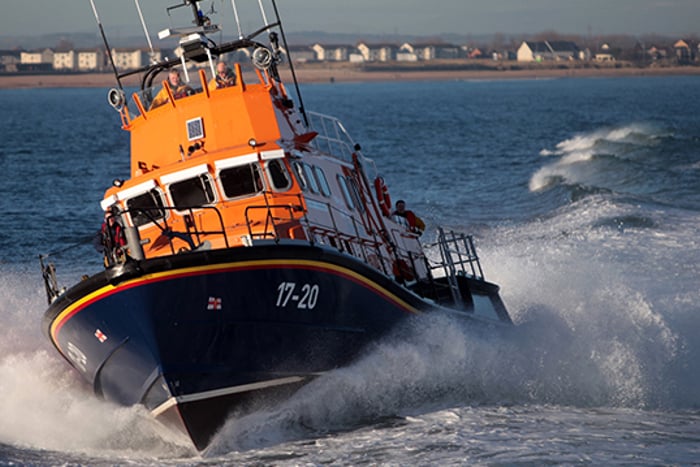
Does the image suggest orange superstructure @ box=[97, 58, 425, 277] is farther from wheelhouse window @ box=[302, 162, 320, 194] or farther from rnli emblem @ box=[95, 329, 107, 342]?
rnli emblem @ box=[95, 329, 107, 342]

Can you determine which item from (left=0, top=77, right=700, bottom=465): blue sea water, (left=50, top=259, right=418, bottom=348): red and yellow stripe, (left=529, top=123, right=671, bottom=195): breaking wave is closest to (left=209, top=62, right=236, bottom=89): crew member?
(left=50, top=259, right=418, bottom=348): red and yellow stripe

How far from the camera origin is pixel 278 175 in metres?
11.9

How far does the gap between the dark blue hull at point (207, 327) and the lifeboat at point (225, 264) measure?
0.01 metres

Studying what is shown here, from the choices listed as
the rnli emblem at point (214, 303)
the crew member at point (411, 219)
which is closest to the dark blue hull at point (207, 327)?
the rnli emblem at point (214, 303)

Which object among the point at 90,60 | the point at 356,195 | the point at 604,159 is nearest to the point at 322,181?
the point at 356,195

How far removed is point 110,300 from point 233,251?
128 centimetres

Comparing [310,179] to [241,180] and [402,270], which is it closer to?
[241,180]

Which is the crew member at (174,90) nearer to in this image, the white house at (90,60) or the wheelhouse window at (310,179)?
the wheelhouse window at (310,179)

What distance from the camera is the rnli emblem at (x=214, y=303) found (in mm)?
10250

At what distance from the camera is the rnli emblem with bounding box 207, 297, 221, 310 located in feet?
33.6

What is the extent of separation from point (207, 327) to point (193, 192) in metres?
2.09

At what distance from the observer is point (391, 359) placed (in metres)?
11.9

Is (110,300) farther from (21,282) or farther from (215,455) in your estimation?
(21,282)

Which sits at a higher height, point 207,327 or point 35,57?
point 35,57
